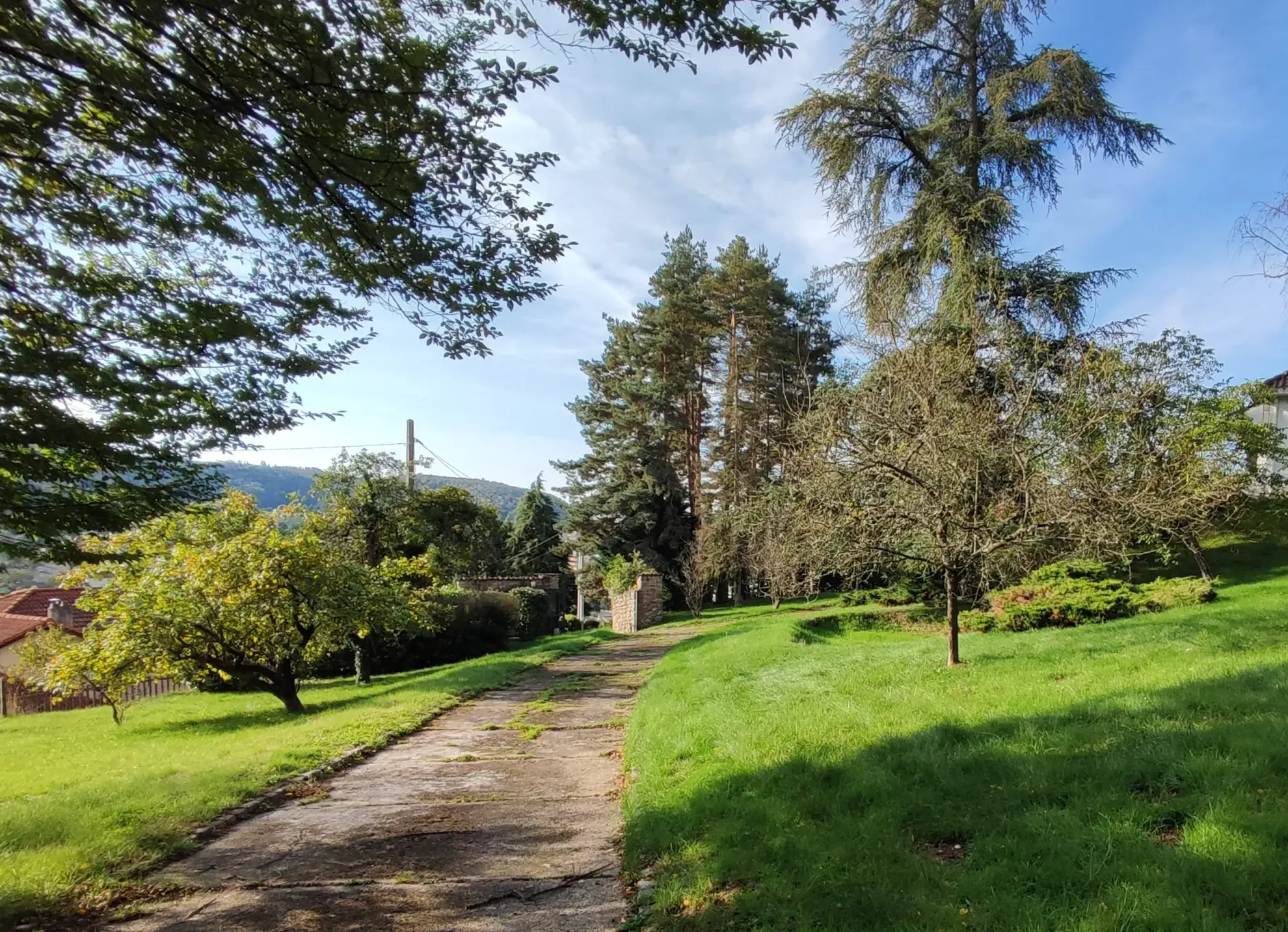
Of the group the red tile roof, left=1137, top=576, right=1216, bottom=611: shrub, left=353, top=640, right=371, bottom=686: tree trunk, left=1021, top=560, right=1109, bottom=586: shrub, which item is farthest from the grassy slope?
the red tile roof

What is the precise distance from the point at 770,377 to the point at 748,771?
33539 mm

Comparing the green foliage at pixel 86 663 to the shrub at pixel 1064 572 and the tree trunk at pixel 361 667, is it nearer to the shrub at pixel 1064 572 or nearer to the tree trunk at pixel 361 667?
the tree trunk at pixel 361 667

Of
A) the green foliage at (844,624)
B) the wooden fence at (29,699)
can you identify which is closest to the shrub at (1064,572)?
the green foliage at (844,624)

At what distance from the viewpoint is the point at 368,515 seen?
→ 22.7 m

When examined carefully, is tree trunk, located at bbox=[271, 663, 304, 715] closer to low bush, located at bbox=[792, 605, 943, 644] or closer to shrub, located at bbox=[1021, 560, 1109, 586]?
low bush, located at bbox=[792, 605, 943, 644]

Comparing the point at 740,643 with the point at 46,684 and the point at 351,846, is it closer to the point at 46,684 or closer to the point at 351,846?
the point at 351,846

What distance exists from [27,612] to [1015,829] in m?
37.6

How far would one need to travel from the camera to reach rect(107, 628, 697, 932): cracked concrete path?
3.79 metres

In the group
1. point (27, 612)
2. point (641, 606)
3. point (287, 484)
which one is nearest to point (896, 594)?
point (641, 606)

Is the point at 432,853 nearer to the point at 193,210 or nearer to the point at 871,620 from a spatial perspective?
the point at 193,210

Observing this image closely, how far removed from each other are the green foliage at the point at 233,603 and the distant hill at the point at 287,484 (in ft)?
4.26

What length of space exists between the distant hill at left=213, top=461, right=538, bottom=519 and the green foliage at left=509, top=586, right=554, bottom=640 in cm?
479

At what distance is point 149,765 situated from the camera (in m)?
8.15

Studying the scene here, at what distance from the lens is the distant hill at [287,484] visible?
39.1 ft
